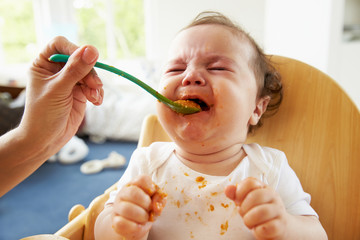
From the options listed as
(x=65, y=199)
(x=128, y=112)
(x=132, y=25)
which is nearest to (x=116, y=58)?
(x=132, y=25)

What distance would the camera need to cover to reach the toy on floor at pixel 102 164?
7.83 ft

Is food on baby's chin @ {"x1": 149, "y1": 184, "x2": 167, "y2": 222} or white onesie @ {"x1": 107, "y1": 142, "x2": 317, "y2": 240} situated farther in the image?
white onesie @ {"x1": 107, "y1": 142, "x2": 317, "y2": 240}

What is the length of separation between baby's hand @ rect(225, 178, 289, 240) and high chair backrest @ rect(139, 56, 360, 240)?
1.04 feet

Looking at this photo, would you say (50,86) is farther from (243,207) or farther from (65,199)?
(65,199)

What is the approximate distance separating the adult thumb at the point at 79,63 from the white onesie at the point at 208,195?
288 mm

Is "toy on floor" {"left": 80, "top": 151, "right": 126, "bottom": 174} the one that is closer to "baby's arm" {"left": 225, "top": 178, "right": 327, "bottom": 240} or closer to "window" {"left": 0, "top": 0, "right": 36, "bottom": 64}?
"baby's arm" {"left": 225, "top": 178, "right": 327, "bottom": 240}

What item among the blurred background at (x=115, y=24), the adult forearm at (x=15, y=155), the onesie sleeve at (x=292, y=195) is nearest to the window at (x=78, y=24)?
the blurred background at (x=115, y=24)

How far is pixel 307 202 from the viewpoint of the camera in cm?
71

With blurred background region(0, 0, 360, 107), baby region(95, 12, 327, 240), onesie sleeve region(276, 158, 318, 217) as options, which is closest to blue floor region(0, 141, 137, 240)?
baby region(95, 12, 327, 240)

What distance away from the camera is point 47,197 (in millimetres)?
2033

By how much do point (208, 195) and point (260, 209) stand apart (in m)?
0.21

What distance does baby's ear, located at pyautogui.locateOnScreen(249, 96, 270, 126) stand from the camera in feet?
2.64

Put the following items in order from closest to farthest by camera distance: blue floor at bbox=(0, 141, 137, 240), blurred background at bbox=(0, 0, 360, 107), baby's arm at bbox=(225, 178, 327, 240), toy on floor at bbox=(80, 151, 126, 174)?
baby's arm at bbox=(225, 178, 327, 240) < blue floor at bbox=(0, 141, 137, 240) < toy on floor at bbox=(80, 151, 126, 174) < blurred background at bbox=(0, 0, 360, 107)

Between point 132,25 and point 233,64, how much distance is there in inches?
139
